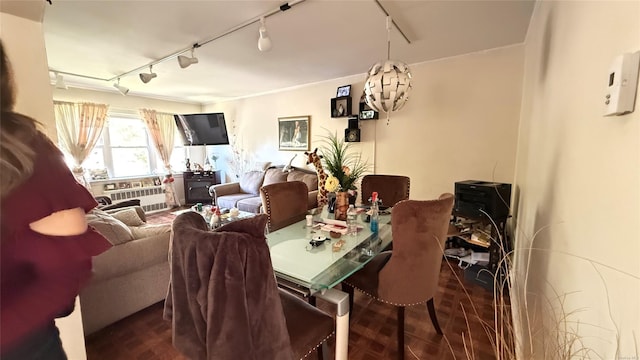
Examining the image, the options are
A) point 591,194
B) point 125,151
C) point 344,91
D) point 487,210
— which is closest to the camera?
point 591,194

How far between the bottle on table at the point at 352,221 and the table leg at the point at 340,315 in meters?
0.57

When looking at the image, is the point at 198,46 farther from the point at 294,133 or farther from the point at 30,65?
the point at 294,133

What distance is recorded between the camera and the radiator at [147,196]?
15.4 ft

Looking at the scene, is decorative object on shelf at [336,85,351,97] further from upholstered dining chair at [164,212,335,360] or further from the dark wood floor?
upholstered dining chair at [164,212,335,360]

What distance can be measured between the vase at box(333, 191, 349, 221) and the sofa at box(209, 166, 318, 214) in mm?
1637

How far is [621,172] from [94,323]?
256 cm

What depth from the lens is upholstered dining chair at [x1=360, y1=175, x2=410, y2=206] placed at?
2.62 metres

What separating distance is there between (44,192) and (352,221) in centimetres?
174

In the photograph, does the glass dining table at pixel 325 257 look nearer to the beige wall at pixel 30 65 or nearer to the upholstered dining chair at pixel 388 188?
the upholstered dining chair at pixel 388 188

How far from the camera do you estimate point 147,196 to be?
197 inches

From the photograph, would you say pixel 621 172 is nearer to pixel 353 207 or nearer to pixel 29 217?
pixel 29 217

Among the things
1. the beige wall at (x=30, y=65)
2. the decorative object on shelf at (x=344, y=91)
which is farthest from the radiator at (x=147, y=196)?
the beige wall at (x=30, y=65)

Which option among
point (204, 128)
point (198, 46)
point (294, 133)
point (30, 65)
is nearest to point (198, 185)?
point (204, 128)

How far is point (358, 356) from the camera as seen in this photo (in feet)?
5.25
